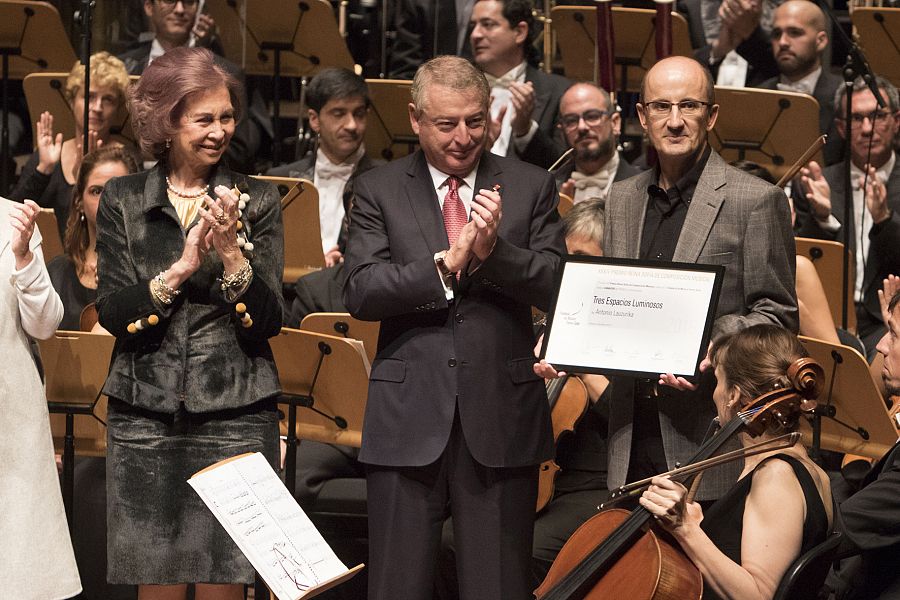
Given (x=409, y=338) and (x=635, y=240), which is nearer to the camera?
(x=409, y=338)

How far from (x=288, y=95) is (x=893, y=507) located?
227 inches

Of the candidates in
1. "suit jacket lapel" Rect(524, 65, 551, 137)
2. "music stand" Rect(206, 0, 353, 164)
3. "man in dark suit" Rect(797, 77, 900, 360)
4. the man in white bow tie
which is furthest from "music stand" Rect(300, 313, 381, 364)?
"music stand" Rect(206, 0, 353, 164)

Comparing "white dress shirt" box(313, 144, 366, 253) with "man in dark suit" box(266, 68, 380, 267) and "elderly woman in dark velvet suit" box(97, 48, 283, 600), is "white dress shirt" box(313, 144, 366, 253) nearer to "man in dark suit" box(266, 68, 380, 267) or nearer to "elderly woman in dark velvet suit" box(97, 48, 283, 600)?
"man in dark suit" box(266, 68, 380, 267)

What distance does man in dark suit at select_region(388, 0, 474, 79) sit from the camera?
7.32m

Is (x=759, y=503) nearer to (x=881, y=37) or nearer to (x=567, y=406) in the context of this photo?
(x=567, y=406)

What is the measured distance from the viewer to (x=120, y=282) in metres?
3.24

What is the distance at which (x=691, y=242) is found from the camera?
3.24m

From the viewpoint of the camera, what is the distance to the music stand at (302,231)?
17.1ft

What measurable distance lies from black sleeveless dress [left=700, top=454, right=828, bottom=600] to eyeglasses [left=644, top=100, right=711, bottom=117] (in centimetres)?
94

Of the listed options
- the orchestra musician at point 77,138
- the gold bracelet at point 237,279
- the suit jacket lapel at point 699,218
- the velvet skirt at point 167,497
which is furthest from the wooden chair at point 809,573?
the orchestra musician at point 77,138

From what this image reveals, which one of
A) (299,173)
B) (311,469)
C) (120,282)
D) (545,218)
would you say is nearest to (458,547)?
(545,218)

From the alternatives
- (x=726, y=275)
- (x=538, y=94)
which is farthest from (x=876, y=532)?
(x=538, y=94)

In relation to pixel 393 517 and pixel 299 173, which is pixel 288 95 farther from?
pixel 393 517

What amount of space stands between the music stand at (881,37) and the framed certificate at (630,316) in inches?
162
